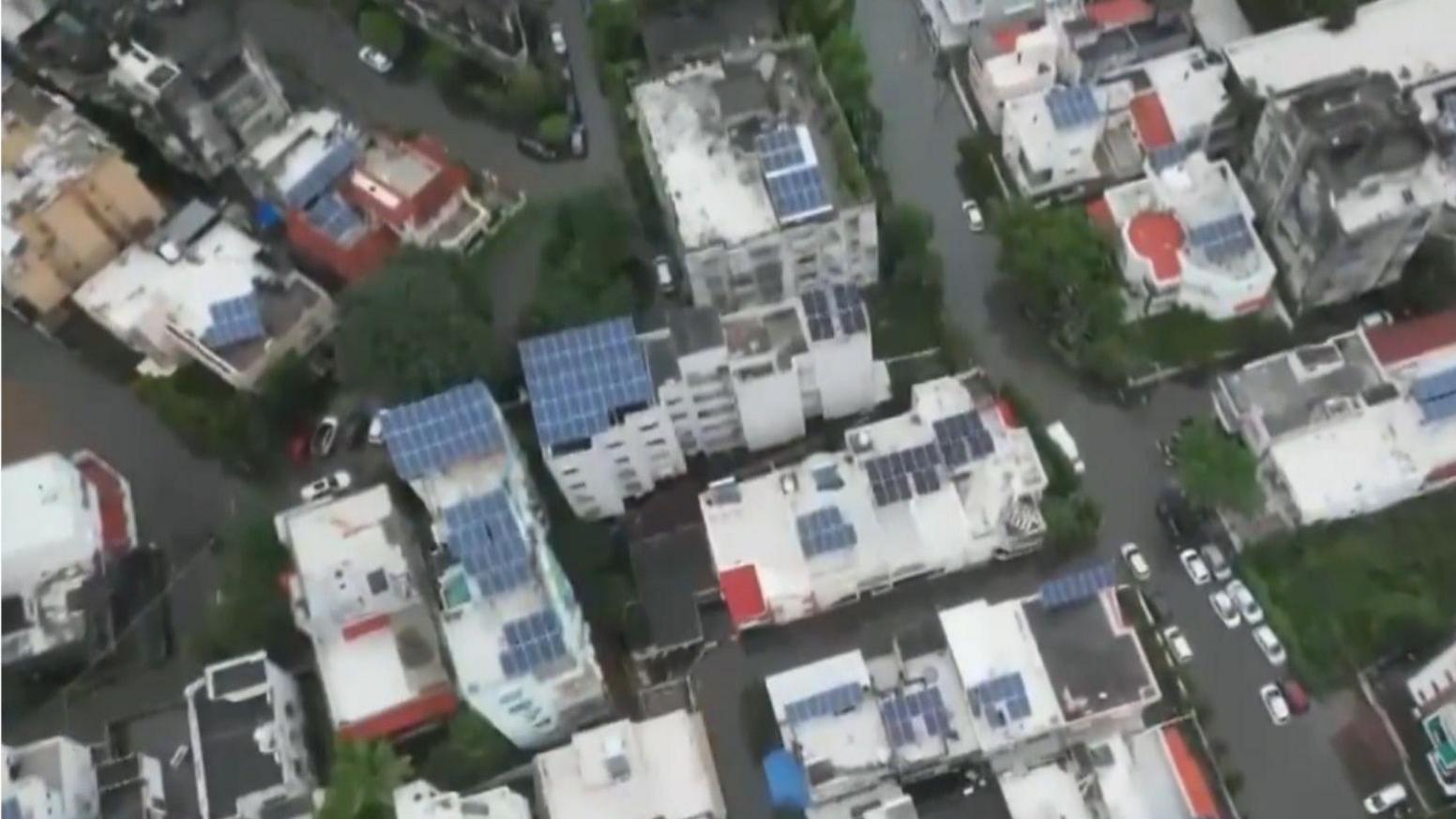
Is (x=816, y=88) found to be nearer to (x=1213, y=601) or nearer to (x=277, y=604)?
(x=1213, y=601)

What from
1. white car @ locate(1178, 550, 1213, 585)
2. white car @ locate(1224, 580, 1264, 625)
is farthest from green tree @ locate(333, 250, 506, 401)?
white car @ locate(1224, 580, 1264, 625)

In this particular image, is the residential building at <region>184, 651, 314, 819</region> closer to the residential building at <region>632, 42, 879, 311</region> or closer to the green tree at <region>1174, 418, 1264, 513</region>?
the residential building at <region>632, 42, 879, 311</region>

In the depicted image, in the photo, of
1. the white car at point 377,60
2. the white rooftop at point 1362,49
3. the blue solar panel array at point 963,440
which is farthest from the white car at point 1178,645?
the white car at point 377,60

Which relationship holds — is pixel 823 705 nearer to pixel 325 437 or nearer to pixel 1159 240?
pixel 1159 240

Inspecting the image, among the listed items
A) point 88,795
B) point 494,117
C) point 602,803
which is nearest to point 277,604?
point 88,795

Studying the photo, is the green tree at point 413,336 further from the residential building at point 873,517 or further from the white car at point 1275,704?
the white car at point 1275,704

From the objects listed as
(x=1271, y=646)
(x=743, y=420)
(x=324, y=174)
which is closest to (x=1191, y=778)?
(x=1271, y=646)

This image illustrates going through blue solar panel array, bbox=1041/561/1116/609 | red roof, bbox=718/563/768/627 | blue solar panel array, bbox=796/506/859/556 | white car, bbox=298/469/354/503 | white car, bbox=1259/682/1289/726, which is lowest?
white car, bbox=1259/682/1289/726
